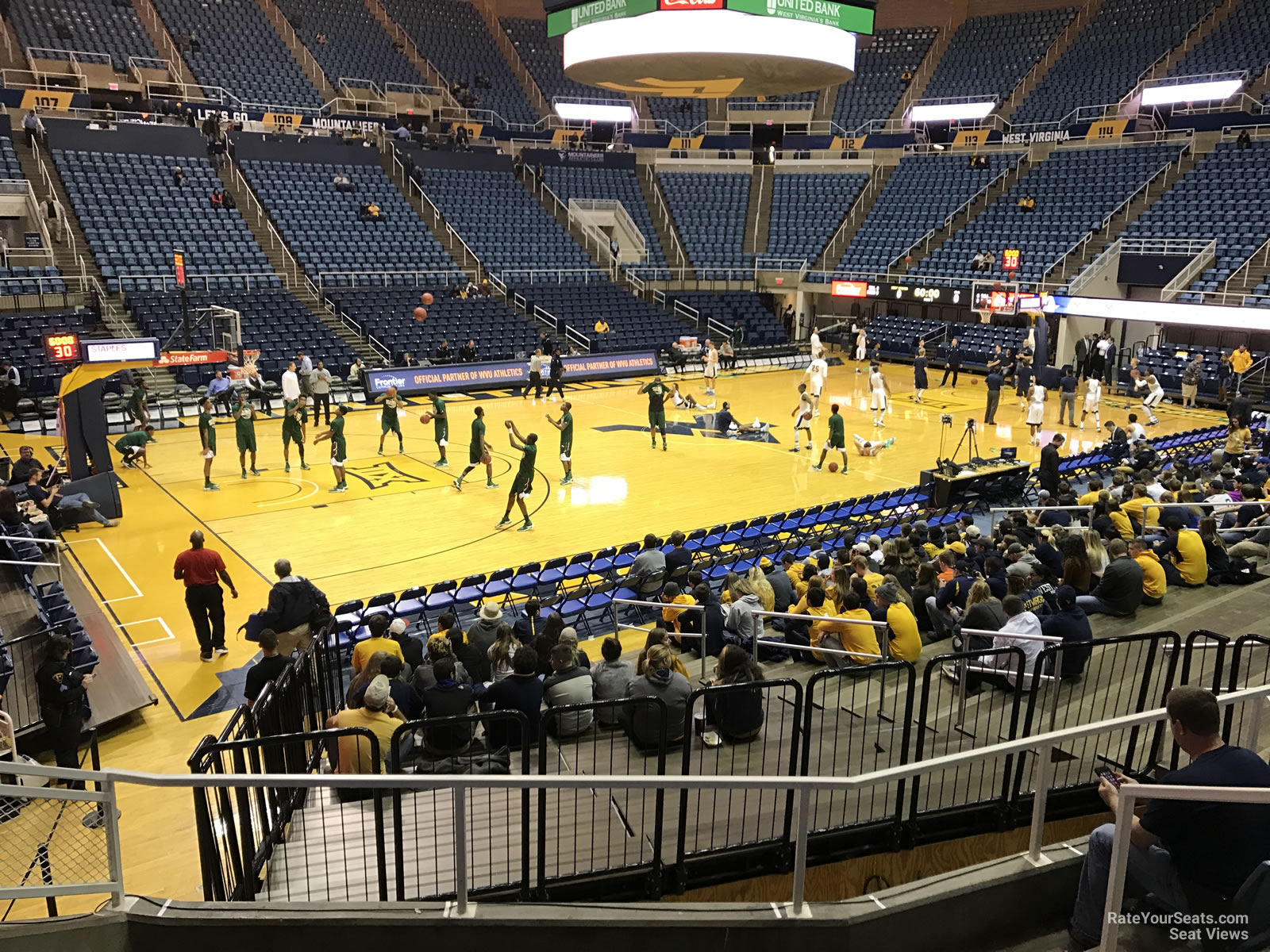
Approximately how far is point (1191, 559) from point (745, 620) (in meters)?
4.90

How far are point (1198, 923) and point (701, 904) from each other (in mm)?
2041

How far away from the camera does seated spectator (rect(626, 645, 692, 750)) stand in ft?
20.6

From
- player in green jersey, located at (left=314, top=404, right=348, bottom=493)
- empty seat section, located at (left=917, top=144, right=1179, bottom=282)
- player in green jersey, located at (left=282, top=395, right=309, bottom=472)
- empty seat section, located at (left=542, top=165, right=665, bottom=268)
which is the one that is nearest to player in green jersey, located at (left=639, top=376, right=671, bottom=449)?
player in green jersey, located at (left=314, top=404, right=348, bottom=493)

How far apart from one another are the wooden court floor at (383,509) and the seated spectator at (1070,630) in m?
6.62

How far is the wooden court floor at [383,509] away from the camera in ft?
31.7

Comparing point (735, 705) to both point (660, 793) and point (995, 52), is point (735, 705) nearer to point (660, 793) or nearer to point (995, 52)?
point (660, 793)

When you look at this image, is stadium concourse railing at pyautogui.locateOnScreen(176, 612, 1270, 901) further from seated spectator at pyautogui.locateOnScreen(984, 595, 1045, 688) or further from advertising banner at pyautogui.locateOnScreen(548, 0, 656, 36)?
advertising banner at pyautogui.locateOnScreen(548, 0, 656, 36)

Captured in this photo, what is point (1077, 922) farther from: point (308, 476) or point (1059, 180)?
point (1059, 180)

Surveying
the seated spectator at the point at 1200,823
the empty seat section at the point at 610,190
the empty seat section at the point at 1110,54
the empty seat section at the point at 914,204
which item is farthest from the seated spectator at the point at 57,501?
the empty seat section at the point at 1110,54

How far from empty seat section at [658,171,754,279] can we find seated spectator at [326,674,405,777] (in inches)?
1401

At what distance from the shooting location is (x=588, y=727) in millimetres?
6801

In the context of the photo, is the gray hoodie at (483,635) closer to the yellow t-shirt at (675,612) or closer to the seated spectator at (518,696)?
the seated spectator at (518,696)

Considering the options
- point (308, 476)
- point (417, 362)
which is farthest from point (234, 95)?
point (308, 476)

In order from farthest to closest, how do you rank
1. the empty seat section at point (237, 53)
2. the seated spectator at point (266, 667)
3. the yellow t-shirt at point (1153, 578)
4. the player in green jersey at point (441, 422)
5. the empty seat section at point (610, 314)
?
the empty seat section at point (237, 53) < the empty seat section at point (610, 314) < the player in green jersey at point (441, 422) < the yellow t-shirt at point (1153, 578) < the seated spectator at point (266, 667)
